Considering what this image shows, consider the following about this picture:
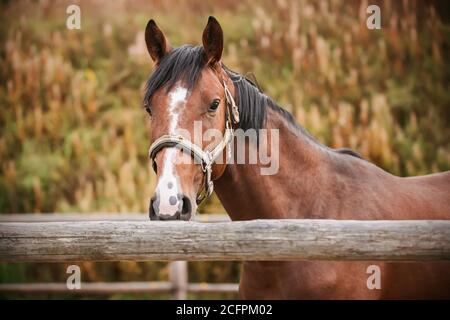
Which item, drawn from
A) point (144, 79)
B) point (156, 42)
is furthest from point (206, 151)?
point (144, 79)

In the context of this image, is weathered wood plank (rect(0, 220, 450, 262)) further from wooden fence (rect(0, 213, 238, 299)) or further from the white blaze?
wooden fence (rect(0, 213, 238, 299))

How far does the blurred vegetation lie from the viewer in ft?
25.7

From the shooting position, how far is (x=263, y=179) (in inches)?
121

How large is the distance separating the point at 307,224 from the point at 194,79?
1.01 meters

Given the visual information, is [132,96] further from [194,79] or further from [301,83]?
[194,79]

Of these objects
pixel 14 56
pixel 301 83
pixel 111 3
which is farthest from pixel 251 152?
pixel 111 3

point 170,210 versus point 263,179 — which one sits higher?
point 263,179

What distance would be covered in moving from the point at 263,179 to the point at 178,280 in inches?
129

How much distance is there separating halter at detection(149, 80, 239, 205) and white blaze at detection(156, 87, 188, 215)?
0.13 ft

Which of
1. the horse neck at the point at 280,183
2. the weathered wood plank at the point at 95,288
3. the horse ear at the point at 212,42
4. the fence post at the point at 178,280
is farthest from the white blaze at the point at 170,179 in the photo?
the weathered wood plank at the point at 95,288

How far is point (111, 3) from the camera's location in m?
10.2

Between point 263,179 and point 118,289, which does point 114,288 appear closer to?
point 118,289

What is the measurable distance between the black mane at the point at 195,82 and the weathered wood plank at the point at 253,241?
84cm

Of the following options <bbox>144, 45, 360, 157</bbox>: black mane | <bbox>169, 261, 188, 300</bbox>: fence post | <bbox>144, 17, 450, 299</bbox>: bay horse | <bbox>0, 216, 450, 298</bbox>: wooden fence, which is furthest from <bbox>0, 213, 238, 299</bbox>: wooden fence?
<bbox>0, 216, 450, 298</bbox>: wooden fence
